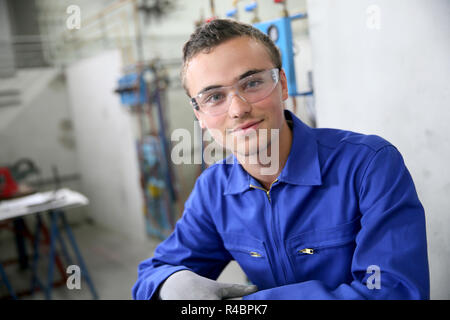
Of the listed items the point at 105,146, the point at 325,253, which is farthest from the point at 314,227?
the point at 105,146

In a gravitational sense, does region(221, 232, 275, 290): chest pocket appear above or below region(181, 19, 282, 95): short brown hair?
below

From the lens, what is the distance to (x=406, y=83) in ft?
4.02

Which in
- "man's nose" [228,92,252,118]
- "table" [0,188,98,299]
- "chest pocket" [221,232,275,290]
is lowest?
"table" [0,188,98,299]

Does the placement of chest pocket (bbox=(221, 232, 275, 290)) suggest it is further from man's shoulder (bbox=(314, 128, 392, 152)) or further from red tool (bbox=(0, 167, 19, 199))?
red tool (bbox=(0, 167, 19, 199))

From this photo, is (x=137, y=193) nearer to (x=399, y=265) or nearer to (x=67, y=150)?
(x=67, y=150)

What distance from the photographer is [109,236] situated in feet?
15.7

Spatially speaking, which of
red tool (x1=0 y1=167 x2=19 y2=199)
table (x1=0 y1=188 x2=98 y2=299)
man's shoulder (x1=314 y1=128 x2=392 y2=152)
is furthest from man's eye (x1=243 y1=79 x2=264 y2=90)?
red tool (x1=0 y1=167 x2=19 y2=199)

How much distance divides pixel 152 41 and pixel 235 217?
214 inches

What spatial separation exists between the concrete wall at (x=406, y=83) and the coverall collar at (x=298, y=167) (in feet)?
1.21

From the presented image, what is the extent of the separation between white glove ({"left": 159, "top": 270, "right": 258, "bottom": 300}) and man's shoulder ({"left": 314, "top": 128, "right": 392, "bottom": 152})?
46cm

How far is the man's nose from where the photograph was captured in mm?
976

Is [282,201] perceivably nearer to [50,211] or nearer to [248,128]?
[248,128]

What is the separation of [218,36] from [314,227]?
1.91 ft
